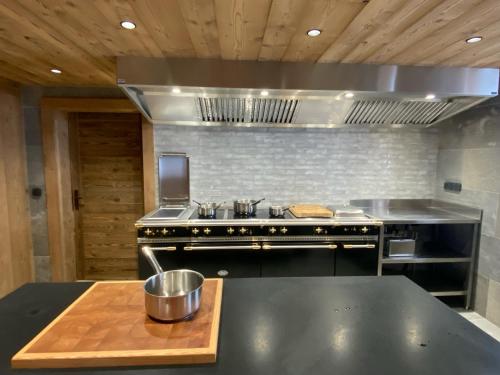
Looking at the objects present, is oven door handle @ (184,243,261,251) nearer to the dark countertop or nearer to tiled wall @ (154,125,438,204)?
tiled wall @ (154,125,438,204)

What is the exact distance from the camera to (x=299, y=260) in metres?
2.62

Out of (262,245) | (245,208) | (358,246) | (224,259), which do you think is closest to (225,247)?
(224,259)

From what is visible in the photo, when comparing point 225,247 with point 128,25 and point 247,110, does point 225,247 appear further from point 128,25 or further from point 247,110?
point 128,25

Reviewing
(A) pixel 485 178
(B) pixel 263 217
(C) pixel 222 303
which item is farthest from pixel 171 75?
(A) pixel 485 178

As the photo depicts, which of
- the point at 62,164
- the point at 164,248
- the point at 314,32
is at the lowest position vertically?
the point at 164,248

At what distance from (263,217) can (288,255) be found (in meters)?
0.42

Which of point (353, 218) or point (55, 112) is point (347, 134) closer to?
point (353, 218)

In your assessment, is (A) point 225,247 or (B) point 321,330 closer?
(B) point 321,330

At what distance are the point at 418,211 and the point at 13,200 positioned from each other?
13.6 ft

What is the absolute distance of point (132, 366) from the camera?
854 millimetres

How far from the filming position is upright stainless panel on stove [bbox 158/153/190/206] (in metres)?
3.09

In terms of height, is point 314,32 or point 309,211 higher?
point 314,32

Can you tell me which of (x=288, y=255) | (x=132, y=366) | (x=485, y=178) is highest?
(x=485, y=178)

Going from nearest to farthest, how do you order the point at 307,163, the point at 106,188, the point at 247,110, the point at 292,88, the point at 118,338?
the point at 118,338
the point at 292,88
the point at 247,110
the point at 307,163
the point at 106,188
